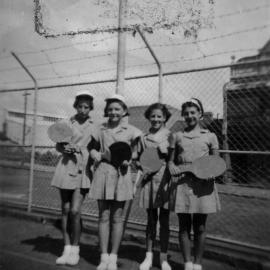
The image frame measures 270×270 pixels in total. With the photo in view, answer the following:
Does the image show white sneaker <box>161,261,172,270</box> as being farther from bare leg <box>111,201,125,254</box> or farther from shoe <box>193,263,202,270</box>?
bare leg <box>111,201,125,254</box>

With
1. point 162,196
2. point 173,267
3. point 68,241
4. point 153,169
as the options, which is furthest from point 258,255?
point 68,241

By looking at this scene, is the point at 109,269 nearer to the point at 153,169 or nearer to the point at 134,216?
the point at 153,169

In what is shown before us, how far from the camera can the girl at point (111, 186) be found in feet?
11.1

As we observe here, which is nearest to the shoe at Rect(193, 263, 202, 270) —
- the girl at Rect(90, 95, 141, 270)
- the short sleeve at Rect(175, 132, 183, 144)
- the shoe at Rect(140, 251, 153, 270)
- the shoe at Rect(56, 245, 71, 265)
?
the shoe at Rect(140, 251, 153, 270)

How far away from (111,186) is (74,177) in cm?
48

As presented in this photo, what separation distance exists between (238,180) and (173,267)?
8.02ft

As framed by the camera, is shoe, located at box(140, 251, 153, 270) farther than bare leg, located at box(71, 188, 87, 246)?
No

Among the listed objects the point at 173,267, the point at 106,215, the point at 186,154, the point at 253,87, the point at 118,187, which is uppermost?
the point at 253,87

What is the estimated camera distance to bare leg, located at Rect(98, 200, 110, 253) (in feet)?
11.3

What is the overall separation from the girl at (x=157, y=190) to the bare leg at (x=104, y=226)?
35 cm

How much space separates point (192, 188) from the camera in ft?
10.7

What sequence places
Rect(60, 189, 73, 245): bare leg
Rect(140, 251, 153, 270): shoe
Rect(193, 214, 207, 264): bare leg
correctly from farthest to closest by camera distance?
Rect(60, 189, 73, 245): bare leg
Rect(140, 251, 153, 270): shoe
Rect(193, 214, 207, 264): bare leg

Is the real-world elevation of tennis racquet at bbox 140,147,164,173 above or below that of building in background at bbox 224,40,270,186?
below

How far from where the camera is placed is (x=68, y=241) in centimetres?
370
